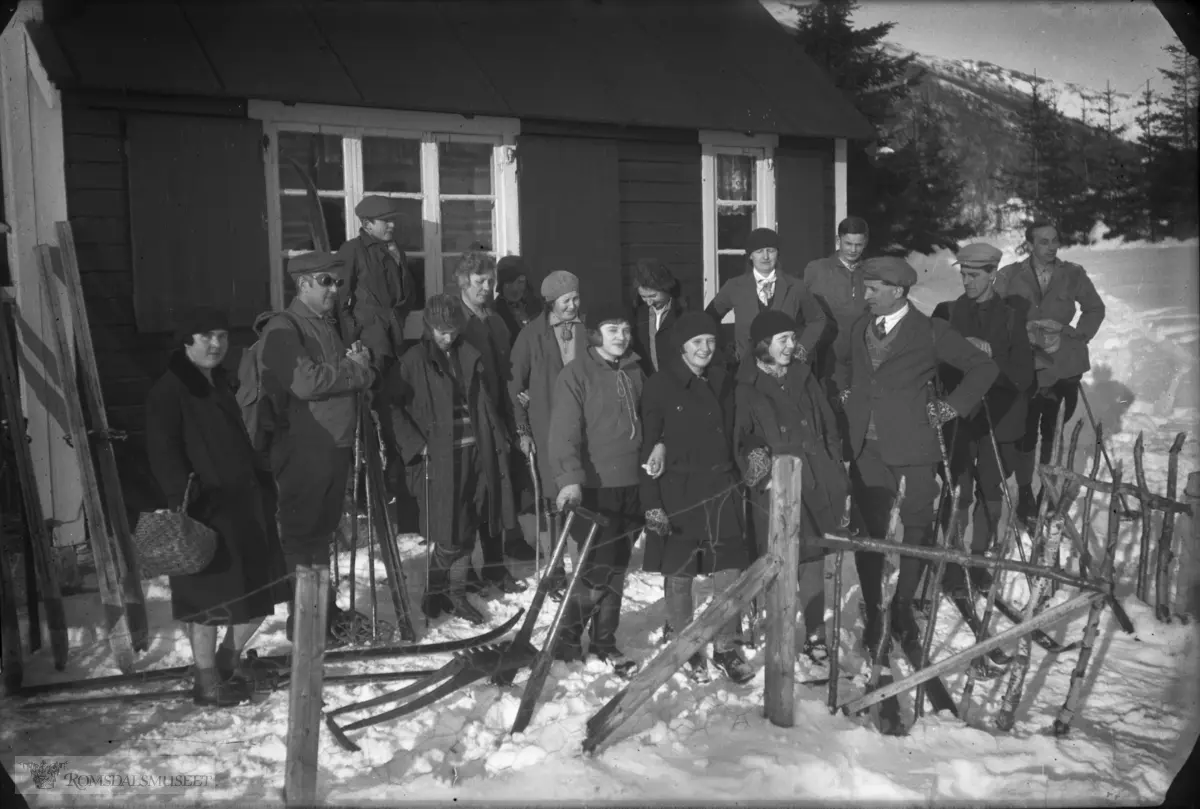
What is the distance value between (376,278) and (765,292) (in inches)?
94.3

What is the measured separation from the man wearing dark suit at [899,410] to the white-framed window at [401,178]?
330cm

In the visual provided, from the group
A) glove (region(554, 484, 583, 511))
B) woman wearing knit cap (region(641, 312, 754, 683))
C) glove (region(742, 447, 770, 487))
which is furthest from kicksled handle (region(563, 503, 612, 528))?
glove (region(742, 447, 770, 487))

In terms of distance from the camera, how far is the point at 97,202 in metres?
6.04

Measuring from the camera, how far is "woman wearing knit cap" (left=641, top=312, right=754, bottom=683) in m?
4.71

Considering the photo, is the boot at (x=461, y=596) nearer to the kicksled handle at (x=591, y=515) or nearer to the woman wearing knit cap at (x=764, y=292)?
the kicksled handle at (x=591, y=515)

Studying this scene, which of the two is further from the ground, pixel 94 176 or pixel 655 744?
pixel 94 176

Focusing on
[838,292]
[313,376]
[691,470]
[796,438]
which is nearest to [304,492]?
[313,376]

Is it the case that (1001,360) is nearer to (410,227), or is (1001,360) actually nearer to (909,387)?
(909,387)

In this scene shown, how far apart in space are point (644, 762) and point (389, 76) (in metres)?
5.03

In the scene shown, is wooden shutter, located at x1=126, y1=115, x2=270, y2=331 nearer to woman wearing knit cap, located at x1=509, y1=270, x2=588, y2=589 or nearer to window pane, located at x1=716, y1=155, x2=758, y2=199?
woman wearing knit cap, located at x1=509, y1=270, x2=588, y2=589

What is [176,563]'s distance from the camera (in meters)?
4.13

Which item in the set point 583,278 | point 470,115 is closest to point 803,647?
point 583,278

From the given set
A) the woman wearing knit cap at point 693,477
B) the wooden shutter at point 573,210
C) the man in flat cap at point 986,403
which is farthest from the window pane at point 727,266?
the woman wearing knit cap at point 693,477

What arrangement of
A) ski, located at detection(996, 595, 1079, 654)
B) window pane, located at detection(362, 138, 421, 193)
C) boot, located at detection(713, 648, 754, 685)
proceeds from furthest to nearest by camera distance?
window pane, located at detection(362, 138, 421, 193) < ski, located at detection(996, 595, 1079, 654) < boot, located at detection(713, 648, 754, 685)
